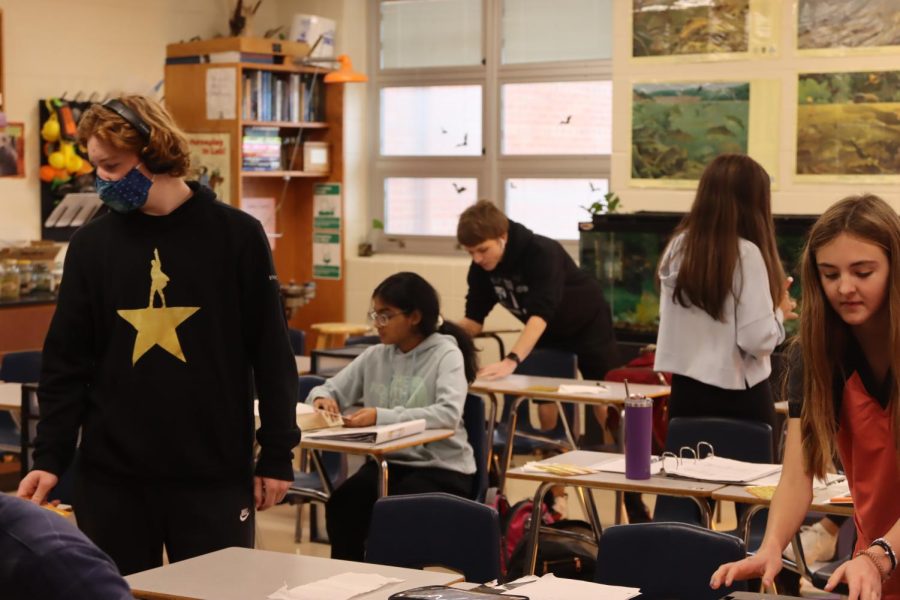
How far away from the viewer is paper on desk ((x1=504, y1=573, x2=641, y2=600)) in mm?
2656

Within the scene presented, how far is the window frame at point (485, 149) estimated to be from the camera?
30.4ft

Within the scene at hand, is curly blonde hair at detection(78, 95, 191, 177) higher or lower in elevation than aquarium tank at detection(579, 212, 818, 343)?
higher

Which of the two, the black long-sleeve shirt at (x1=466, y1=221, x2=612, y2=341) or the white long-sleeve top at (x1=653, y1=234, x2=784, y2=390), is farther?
the black long-sleeve shirt at (x1=466, y1=221, x2=612, y2=341)

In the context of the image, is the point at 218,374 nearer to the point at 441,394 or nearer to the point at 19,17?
the point at 441,394

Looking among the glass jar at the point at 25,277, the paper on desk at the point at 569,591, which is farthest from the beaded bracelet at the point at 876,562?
the glass jar at the point at 25,277

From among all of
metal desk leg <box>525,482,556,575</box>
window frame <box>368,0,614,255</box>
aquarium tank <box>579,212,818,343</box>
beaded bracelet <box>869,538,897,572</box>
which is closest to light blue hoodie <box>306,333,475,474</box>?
metal desk leg <box>525,482,556,575</box>

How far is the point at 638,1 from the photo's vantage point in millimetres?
8031

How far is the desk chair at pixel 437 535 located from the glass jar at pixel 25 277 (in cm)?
476

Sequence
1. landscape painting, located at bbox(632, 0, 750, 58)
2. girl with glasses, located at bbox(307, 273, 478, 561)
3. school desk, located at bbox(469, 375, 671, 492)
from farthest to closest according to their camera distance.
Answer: landscape painting, located at bbox(632, 0, 750, 58) → school desk, located at bbox(469, 375, 671, 492) → girl with glasses, located at bbox(307, 273, 478, 561)

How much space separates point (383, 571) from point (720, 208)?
7.14ft

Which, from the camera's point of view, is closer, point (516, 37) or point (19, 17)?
point (19, 17)

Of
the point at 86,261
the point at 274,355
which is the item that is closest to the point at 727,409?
the point at 274,355

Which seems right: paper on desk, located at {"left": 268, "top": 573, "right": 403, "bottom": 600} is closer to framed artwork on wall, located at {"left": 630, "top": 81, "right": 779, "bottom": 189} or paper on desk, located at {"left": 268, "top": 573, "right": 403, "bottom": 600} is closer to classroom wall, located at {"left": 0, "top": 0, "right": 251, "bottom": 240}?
framed artwork on wall, located at {"left": 630, "top": 81, "right": 779, "bottom": 189}

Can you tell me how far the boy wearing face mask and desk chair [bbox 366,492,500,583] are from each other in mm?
422
